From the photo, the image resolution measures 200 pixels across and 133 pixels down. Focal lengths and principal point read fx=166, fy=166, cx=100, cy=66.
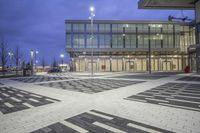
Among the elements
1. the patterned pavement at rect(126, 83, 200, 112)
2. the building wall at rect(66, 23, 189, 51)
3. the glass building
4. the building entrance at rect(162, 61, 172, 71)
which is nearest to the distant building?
the patterned pavement at rect(126, 83, 200, 112)

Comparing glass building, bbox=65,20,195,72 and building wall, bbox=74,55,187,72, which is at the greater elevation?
glass building, bbox=65,20,195,72

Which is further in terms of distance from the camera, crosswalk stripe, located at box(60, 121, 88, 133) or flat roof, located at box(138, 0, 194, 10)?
flat roof, located at box(138, 0, 194, 10)

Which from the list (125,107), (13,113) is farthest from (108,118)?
(13,113)

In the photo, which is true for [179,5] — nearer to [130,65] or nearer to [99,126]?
[130,65]

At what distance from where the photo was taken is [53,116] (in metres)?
6.25

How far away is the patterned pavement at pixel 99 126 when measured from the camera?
486 cm

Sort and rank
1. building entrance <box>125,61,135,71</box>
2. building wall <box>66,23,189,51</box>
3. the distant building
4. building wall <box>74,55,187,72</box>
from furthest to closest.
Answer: building entrance <box>125,61,135,71</box>
building wall <box>74,55,187,72</box>
building wall <box>66,23,189,51</box>
the distant building

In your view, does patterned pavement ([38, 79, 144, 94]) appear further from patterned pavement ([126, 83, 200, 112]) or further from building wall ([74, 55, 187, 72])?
building wall ([74, 55, 187, 72])

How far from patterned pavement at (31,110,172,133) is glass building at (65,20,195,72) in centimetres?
4484

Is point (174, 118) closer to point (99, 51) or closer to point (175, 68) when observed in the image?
point (99, 51)

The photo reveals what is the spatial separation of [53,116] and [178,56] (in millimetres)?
55680

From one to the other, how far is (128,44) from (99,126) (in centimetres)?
4941

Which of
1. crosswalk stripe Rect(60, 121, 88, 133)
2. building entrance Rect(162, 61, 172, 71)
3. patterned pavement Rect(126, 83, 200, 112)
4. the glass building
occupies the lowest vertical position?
crosswalk stripe Rect(60, 121, 88, 133)

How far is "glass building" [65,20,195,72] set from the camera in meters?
50.9
